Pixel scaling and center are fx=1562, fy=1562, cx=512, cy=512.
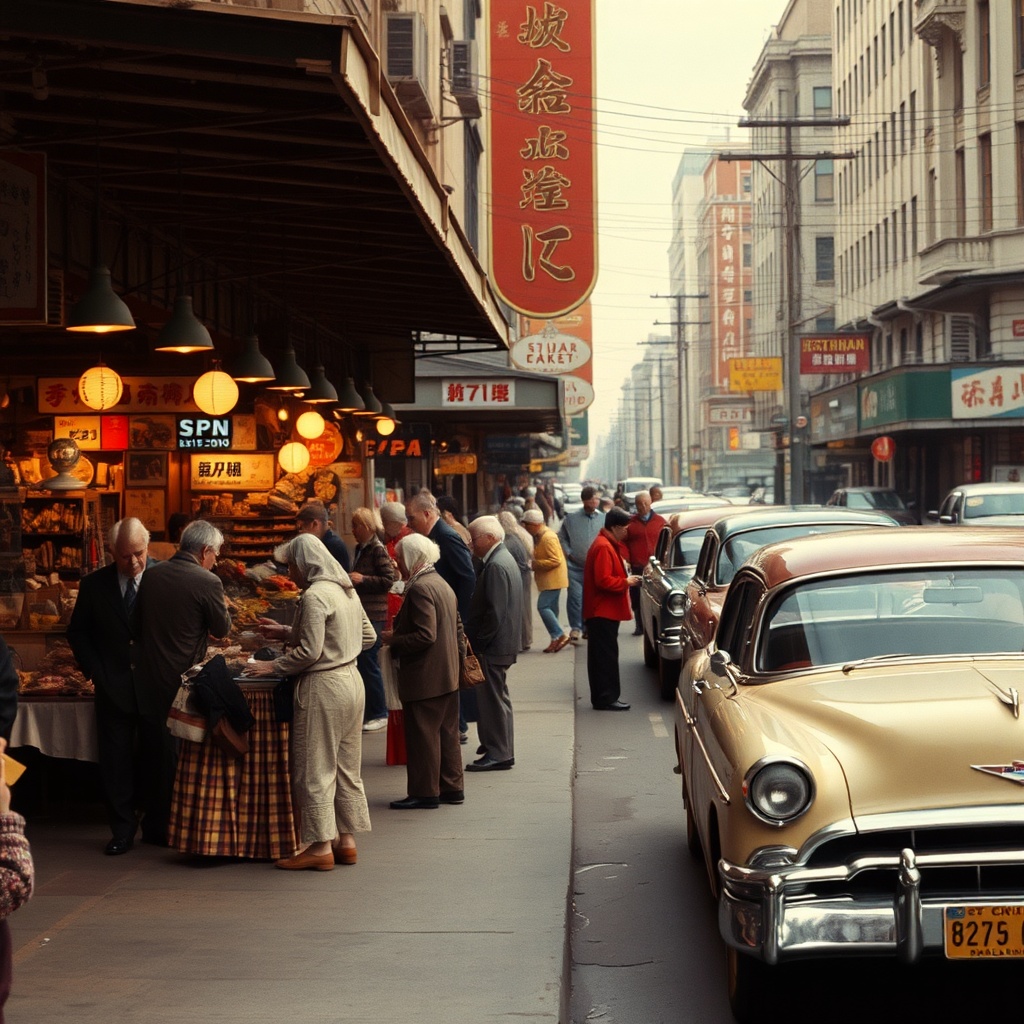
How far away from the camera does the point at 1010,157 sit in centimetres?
4666

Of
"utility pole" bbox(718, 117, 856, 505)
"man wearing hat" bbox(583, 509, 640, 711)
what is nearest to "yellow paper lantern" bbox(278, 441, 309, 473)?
"man wearing hat" bbox(583, 509, 640, 711)

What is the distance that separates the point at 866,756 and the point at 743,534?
8.47 m

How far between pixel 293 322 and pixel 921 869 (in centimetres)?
1348

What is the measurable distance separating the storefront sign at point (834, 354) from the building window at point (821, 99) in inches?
1741

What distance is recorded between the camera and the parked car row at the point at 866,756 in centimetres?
515

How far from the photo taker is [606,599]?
13828 mm

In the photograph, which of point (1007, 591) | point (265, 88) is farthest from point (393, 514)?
point (1007, 591)

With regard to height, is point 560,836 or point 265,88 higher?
point 265,88

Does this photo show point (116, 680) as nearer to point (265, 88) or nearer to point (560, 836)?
point (560, 836)

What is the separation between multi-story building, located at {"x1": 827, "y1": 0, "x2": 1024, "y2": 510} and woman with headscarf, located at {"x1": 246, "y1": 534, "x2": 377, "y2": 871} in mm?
37612

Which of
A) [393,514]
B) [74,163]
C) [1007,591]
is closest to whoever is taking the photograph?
[1007,591]

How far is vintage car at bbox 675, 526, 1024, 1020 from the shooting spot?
514 cm

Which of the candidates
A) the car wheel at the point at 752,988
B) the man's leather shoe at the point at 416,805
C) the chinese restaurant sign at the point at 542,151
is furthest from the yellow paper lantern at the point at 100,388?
the chinese restaurant sign at the point at 542,151

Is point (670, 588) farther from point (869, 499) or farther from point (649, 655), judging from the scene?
point (869, 499)
